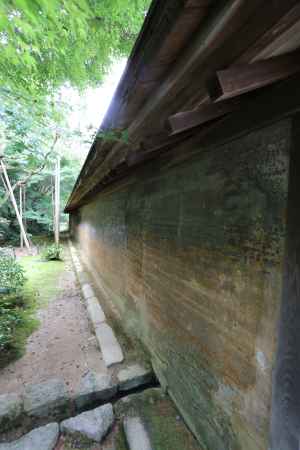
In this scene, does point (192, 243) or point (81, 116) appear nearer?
point (192, 243)

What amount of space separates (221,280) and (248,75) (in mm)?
1041

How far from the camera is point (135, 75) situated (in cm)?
100

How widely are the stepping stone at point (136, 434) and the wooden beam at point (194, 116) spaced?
2.13 metres

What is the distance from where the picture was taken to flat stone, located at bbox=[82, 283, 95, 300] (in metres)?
4.65

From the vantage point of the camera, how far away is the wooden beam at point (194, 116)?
2.99ft

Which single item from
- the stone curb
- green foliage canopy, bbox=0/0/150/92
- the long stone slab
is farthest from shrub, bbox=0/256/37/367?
green foliage canopy, bbox=0/0/150/92

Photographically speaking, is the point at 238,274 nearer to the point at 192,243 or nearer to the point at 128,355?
the point at 192,243

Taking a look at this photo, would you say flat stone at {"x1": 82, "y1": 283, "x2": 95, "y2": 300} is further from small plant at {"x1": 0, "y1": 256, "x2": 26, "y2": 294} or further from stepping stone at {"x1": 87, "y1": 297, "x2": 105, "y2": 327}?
small plant at {"x1": 0, "y1": 256, "x2": 26, "y2": 294}

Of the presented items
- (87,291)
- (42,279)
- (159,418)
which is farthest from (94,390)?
(42,279)

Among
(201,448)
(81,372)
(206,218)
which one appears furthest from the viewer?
(81,372)

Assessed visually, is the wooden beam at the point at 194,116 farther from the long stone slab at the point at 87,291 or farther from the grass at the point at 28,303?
the long stone slab at the point at 87,291

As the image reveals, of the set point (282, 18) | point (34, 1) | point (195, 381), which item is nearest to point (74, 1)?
point (34, 1)

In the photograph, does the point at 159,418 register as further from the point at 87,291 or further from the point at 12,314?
the point at 87,291

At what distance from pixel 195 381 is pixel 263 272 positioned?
114 centimetres
